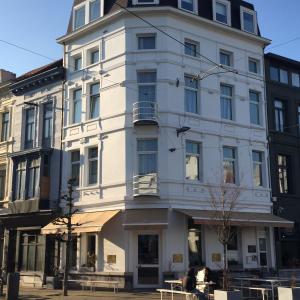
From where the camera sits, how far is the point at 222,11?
27.7 meters

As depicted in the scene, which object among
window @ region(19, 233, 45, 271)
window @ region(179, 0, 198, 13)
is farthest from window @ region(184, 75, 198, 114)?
window @ region(19, 233, 45, 271)

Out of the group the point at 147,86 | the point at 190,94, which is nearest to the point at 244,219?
the point at 190,94

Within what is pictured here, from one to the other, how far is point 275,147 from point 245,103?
322 centimetres

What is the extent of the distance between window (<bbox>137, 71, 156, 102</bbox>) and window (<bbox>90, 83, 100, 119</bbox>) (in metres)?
2.67

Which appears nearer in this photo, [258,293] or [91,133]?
[258,293]

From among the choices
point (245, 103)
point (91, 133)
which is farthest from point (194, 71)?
point (91, 133)

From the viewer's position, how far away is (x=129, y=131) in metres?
24.2

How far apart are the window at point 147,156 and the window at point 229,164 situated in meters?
4.16

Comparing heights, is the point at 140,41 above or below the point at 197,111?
above

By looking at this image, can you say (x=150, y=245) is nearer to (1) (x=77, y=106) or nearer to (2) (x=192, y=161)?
(2) (x=192, y=161)

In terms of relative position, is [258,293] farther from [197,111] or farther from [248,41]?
[248,41]

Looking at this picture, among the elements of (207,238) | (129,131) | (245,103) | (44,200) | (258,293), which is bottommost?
(258,293)

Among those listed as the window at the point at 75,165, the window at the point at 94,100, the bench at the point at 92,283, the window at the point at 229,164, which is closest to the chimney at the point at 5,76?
the window at the point at 94,100

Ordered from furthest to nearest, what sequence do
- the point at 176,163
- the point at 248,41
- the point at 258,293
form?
the point at 248,41 < the point at 176,163 < the point at 258,293
